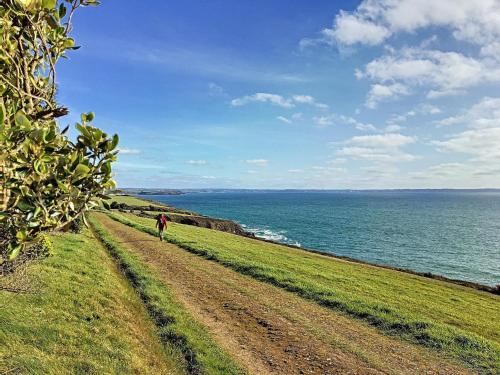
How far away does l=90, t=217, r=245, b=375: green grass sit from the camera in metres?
12.4

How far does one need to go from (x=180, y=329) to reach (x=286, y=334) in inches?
174

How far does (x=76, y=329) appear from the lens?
12.8m

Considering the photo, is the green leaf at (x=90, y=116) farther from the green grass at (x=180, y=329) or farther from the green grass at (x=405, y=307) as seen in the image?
the green grass at (x=405, y=307)

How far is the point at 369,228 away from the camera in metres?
113

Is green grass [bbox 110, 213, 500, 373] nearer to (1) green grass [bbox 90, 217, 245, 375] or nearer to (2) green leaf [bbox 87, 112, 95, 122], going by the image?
(1) green grass [bbox 90, 217, 245, 375]

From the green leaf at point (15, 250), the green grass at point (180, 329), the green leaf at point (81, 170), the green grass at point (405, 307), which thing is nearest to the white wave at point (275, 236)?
Answer: the green grass at point (405, 307)

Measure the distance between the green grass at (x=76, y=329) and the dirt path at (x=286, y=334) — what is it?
281cm

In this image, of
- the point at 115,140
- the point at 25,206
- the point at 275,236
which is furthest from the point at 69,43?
the point at 275,236

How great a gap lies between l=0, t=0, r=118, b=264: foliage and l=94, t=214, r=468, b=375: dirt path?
31.5ft

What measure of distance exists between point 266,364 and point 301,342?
2377 millimetres

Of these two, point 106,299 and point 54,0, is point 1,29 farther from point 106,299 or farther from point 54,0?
point 106,299

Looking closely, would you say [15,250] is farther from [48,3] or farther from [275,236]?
[275,236]

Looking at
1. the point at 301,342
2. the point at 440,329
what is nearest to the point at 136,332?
the point at 301,342

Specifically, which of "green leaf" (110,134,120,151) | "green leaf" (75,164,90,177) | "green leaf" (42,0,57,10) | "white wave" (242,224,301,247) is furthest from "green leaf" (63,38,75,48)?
"white wave" (242,224,301,247)
